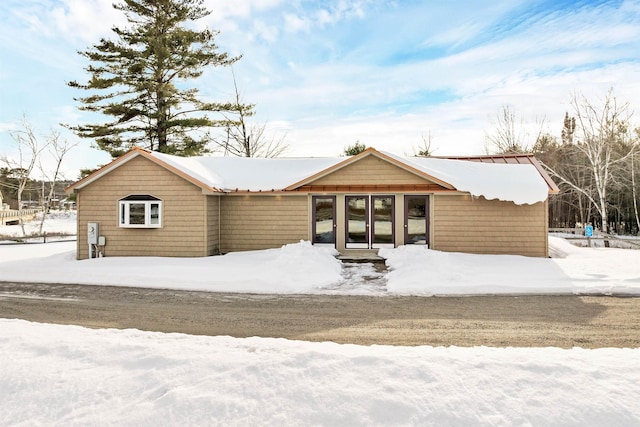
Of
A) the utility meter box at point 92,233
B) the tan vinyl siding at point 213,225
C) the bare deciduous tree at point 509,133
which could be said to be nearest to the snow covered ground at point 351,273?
the utility meter box at point 92,233

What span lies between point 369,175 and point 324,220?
2.43 metres

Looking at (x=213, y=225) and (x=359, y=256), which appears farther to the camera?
(x=213, y=225)

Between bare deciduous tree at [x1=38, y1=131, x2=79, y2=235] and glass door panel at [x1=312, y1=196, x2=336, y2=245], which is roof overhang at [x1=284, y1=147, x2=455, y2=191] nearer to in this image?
glass door panel at [x1=312, y1=196, x2=336, y2=245]

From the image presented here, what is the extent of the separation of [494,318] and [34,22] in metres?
19.6

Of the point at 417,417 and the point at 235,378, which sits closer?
the point at 417,417

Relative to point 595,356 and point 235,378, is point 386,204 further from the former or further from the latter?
point 235,378

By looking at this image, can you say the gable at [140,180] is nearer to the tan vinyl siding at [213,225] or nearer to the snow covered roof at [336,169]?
the snow covered roof at [336,169]

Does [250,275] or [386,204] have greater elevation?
[386,204]

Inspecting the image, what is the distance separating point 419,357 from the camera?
4.20 m

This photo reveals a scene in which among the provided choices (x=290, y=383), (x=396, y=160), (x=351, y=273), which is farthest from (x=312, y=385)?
(x=396, y=160)

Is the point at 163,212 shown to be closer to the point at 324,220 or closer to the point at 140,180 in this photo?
the point at 140,180

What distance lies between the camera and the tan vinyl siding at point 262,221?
14.6m

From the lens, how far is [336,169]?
1438 centimetres

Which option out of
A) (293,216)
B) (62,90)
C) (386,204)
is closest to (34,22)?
(62,90)
